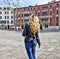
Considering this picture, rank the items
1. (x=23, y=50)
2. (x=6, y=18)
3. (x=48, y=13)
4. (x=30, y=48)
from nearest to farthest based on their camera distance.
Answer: (x=30, y=48) → (x=23, y=50) → (x=48, y=13) → (x=6, y=18)

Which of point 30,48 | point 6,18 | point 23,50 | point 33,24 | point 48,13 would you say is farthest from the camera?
point 6,18

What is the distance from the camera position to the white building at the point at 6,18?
129625 mm

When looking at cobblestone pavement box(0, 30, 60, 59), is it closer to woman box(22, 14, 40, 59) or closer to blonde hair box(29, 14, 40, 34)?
woman box(22, 14, 40, 59)

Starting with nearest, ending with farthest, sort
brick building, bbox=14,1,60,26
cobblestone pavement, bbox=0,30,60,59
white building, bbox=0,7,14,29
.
→ cobblestone pavement, bbox=0,30,60,59, brick building, bbox=14,1,60,26, white building, bbox=0,7,14,29

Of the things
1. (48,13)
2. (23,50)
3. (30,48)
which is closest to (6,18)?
(48,13)

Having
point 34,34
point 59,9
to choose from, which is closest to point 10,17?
point 59,9

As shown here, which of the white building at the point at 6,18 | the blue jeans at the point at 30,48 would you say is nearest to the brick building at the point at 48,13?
the white building at the point at 6,18

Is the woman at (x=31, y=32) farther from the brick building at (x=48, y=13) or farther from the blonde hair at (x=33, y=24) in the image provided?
the brick building at (x=48, y=13)

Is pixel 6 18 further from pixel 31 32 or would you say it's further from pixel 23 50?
pixel 31 32

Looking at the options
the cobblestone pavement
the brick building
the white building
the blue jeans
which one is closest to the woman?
the blue jeans

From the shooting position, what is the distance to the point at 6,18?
133000 millimetres

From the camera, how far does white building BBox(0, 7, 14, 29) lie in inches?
5103

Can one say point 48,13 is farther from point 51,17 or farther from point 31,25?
point 31,25

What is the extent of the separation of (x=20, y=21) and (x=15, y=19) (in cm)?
603
